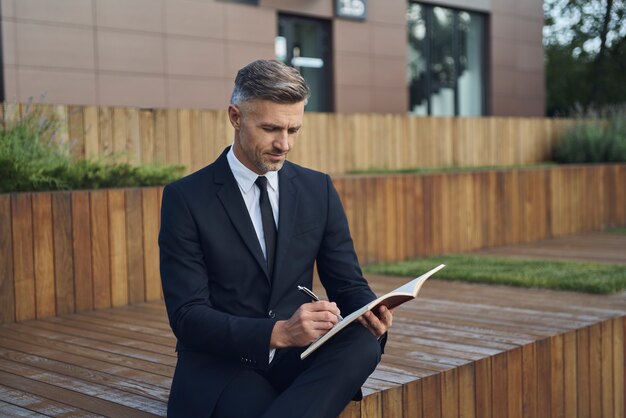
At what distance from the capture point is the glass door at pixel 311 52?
45.5 feet

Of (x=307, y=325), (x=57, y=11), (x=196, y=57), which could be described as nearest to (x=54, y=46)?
(x=57, y=11)

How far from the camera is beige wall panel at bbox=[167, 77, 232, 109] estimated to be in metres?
12.3

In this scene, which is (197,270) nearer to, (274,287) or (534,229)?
(274,287)

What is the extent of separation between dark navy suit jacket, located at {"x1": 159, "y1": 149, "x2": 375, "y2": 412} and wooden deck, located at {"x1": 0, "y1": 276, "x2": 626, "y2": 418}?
565 millimetres

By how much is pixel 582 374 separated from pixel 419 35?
12.4 metres

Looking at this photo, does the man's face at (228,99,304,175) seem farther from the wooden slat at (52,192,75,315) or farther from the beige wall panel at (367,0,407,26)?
the beige wall panel at (367,0,407,26)

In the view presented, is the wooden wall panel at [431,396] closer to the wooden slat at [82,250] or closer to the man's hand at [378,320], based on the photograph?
the man's hand at [378,320]

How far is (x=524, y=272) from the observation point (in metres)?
6.75

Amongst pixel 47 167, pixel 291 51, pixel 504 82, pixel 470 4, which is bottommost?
pixel 47 167

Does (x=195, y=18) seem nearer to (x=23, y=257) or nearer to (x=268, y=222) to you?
(x=23, y=257)

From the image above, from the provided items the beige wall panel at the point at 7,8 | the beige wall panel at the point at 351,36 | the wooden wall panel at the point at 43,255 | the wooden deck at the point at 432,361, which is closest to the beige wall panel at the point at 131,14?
the beige wall panel at the point at 7,8

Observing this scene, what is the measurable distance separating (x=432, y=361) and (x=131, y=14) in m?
8.97

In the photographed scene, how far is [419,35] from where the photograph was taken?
646 inches

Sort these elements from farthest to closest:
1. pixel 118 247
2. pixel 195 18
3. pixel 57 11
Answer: pixel 195 18
pixel 57 11
pixel 118 247
